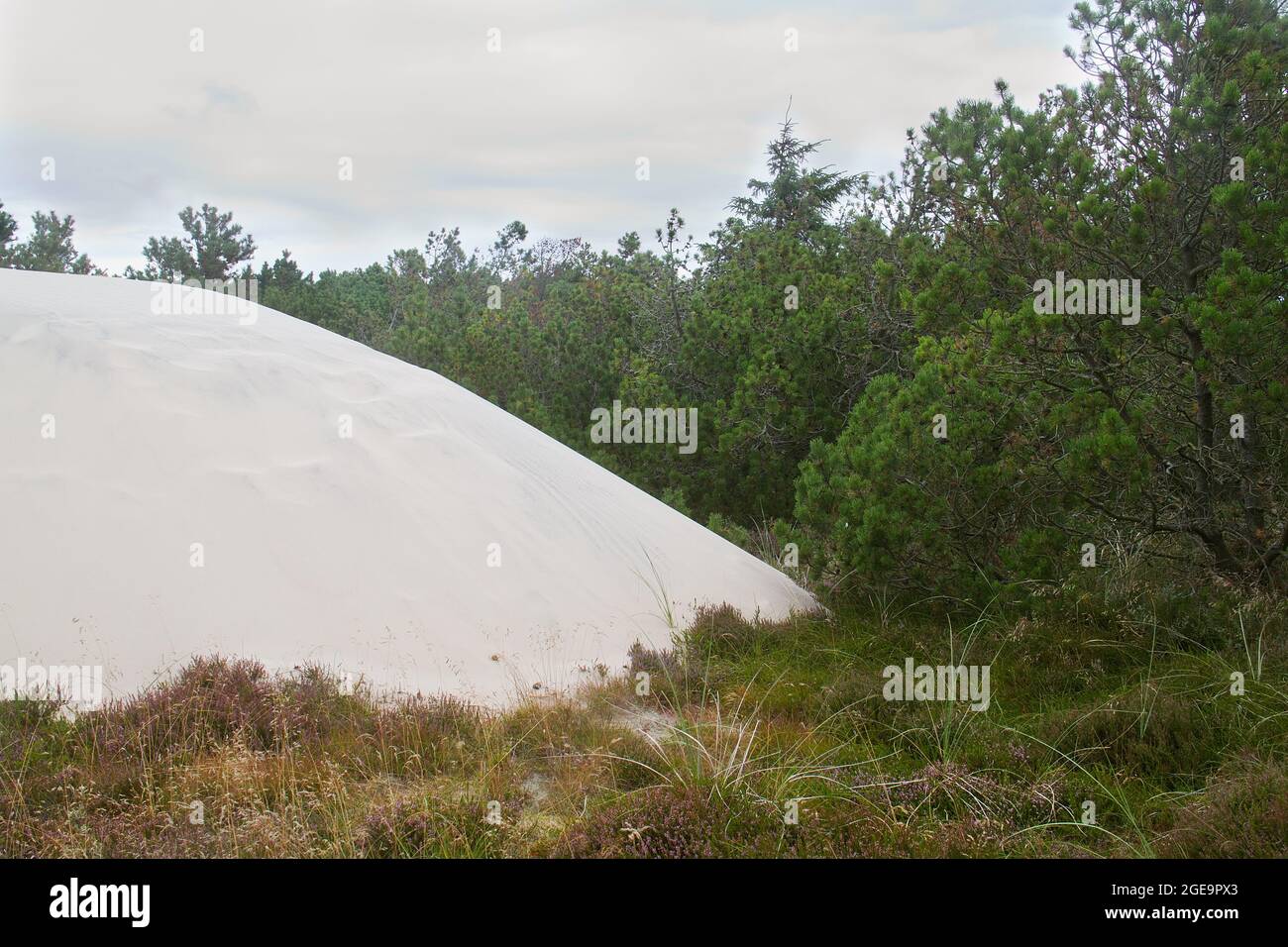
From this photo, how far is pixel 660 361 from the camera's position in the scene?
14.1 metres

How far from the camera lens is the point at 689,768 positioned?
15.0 feet

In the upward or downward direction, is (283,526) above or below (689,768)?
above

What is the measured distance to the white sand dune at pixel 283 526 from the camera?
6.08 metres

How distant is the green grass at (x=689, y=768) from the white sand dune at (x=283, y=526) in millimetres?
638

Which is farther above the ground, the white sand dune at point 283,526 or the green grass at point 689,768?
the white sand dune at point 283,526

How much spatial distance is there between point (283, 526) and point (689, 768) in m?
3.72

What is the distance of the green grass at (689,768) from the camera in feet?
13.5

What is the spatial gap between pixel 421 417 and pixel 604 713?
387 cm

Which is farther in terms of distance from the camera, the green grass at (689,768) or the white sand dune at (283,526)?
the white sand dune at (283,526)

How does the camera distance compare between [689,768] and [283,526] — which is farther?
Result: [283,526]

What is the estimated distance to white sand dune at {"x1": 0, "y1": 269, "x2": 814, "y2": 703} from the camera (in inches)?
239

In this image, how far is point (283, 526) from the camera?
22.5 ft

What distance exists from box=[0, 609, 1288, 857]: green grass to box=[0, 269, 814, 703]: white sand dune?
64 centimetres

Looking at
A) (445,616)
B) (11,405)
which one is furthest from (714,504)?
(11,405)
